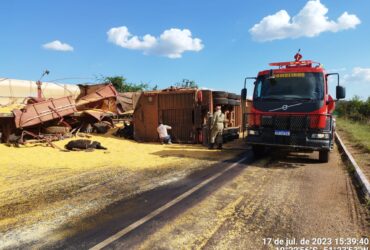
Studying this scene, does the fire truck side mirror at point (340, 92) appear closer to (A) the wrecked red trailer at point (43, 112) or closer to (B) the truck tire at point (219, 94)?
(B) the truck tire at point (219, 94)

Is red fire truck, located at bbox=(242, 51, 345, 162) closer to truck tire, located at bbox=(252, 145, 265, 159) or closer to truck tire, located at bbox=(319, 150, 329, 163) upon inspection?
truck tire, located at bbox=(319, 150, 329, 163)

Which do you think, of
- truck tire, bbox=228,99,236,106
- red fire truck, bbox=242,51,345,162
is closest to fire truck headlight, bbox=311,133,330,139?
red fire truck, bbox=242,51,345,162

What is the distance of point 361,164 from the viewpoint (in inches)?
324

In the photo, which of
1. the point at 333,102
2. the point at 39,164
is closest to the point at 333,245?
the point at 333,102

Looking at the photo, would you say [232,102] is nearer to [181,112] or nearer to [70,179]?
[181,112]

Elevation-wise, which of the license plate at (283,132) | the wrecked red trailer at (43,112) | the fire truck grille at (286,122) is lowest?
the license plate at (283,132)

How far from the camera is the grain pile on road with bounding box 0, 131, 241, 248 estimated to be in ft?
14.5

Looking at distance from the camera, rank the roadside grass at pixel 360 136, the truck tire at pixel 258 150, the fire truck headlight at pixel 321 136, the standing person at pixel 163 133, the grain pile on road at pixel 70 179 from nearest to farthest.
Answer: the grain pile on road at pixel 70 179 < the fire truck headlight at pixel 321 136 < the truck tire at pixel 258 150 < the roadside grass at pixel 360 136 < the standing person at pixel 163 133

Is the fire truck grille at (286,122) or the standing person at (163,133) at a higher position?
the fire truck grille at (286,122)

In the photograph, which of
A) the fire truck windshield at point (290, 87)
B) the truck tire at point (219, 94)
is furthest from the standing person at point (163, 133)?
the fire truck windshield at point (290, 87)

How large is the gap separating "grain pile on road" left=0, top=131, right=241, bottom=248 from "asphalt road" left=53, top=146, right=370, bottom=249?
542 mm

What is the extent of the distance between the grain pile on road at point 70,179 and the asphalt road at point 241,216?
542 millimetres

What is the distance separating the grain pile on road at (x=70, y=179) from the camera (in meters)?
4.42

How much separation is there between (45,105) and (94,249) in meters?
11.6
